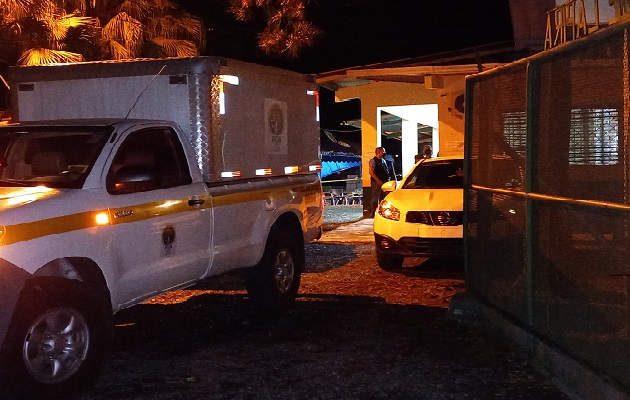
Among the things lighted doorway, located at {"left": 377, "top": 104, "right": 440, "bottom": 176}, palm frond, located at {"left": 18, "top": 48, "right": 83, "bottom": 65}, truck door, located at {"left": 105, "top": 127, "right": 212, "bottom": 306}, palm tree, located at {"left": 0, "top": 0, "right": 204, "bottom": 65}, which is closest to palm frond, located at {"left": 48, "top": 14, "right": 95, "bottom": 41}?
palm tree, located at {"left": 0, "top": 0, "right": 204, "bottom": 65}

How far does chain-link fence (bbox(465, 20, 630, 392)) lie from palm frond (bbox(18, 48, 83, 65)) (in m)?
6.51

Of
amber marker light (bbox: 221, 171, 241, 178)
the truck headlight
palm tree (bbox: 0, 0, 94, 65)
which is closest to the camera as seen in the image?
amber marker light (bbox: 221, 171, 241, 178)

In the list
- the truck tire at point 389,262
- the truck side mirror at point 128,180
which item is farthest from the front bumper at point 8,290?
the truck tire at point 389,262

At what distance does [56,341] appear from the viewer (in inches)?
214

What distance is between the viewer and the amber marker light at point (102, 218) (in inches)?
228

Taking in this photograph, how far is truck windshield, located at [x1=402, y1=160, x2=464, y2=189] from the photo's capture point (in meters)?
11.5

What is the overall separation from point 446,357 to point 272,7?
10389 mm

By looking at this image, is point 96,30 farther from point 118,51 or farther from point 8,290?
point 8,290

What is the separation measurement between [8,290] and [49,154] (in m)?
1.65

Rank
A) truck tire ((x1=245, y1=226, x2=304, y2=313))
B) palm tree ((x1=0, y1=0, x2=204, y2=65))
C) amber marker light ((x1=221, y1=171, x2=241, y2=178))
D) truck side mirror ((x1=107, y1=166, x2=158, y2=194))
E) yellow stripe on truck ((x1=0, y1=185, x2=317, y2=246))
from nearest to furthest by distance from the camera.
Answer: yellow stripe on truck ((x1=0, y1=185, x2=317, y2=246)), truck side mirror ((x1=107, y1=166, x2=158, y2=194)), amber marker light ((x1=221, y1=171, x2=241, y2=178)), truck tire ((x1=245, y1=226, x2=304, y2=313)), palm tree ((x1=0, y1=0, x2=204, y2=65))

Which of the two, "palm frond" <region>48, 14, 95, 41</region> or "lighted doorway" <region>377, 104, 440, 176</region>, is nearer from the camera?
"palm frond" <region>48, 14, 95, 41</region>

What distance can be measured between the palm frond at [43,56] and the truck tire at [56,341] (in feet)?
21.8

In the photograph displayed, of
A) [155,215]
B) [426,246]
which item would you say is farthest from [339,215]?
[155,215]

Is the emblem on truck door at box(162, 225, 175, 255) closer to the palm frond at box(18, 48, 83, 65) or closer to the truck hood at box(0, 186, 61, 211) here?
the truck hood at box(0, 186, 61, 211)
